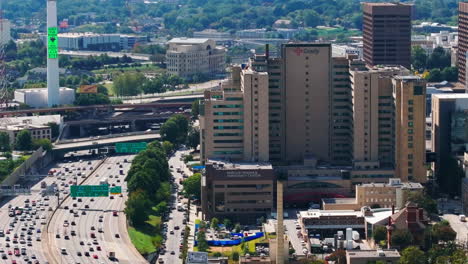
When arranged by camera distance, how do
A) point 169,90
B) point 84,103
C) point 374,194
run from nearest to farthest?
point 374,194 → point 84,103 → point 169,90

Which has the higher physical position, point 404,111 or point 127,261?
point 404,111

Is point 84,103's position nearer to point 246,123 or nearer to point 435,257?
point 246,123

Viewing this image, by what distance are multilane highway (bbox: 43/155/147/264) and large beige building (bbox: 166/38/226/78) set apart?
6958 cm

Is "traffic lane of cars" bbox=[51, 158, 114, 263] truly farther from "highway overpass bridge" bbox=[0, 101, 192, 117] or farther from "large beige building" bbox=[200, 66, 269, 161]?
"highway overpass bridge" bbox=[0, 101, 192, 117]

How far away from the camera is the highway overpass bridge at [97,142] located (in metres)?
134

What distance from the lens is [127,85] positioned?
171 metres

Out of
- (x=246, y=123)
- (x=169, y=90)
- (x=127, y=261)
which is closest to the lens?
(x=127, y=261)

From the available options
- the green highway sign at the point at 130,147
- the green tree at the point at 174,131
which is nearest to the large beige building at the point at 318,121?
the green highway sign at the point at 130,147

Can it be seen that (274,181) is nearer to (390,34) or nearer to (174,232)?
(174,232)

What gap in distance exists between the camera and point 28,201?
113062 millimetres

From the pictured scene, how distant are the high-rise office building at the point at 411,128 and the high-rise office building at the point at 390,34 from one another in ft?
173

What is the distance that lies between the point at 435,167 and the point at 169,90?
6944 cm

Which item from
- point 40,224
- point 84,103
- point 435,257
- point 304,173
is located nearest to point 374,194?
point 304,173

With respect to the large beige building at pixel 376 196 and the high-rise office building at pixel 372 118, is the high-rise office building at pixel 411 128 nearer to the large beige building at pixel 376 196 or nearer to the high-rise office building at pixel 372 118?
the high-rise office building at pixel 372 118
